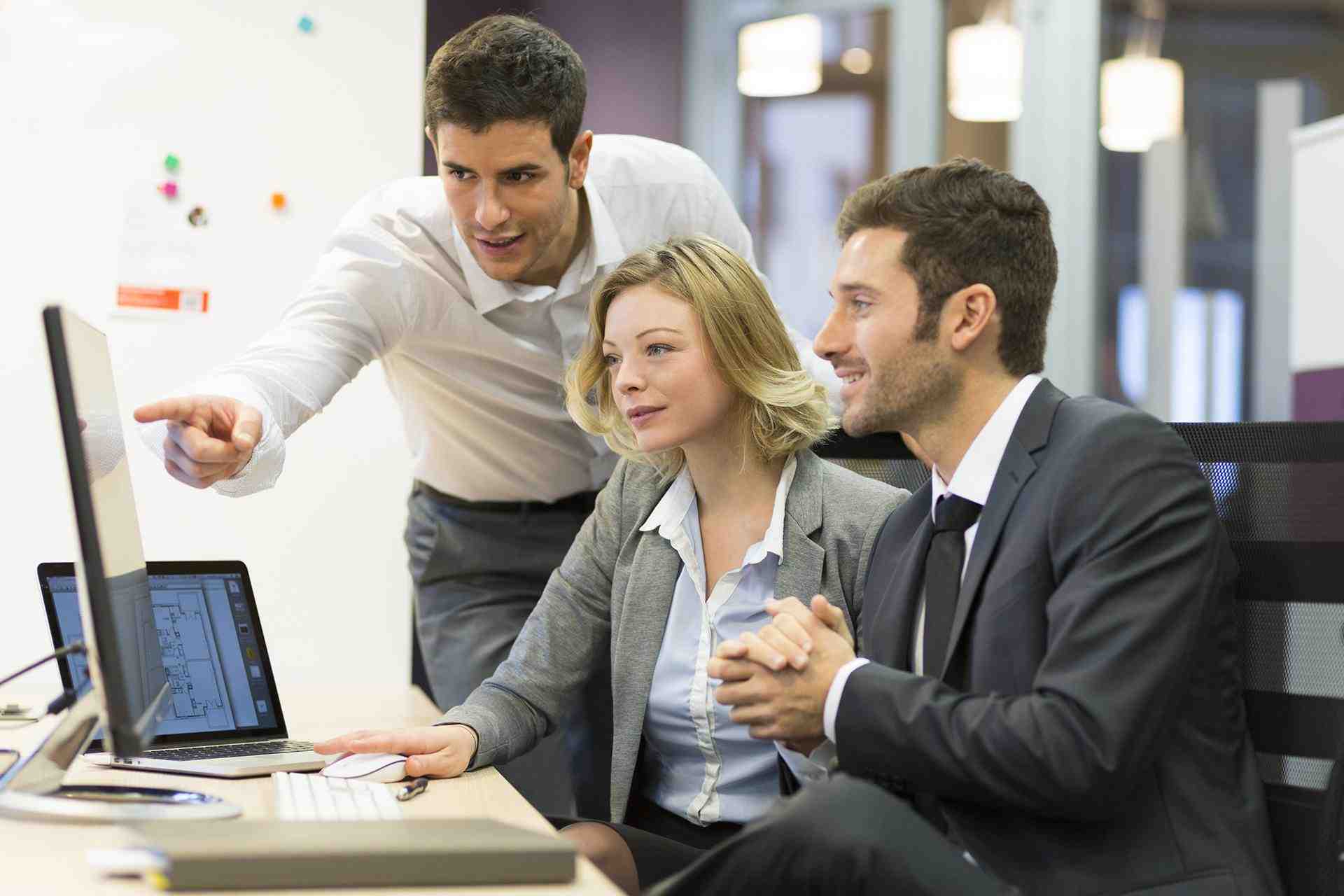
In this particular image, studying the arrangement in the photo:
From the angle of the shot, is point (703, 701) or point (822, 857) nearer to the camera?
point (822, 857)

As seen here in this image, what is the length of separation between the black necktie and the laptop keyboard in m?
0.75

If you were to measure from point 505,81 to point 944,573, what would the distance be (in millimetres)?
1024

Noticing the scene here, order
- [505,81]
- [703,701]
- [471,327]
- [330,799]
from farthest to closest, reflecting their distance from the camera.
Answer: [471,327] → [505,81] → [703,701] → [330,799]

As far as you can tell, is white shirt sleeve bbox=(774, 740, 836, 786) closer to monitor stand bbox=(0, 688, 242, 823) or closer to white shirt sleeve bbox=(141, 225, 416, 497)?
monitor stand bbox=(0, 688, 242, 823)

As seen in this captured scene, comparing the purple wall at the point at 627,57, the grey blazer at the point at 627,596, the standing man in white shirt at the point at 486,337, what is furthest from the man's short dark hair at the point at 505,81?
the purple wall at the point at 627,57

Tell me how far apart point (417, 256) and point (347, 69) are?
1072mm

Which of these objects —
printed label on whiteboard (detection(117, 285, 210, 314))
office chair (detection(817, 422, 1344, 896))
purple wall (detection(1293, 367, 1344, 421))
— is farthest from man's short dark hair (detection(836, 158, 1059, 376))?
purple wall (detection(1293, 367, 1344, 421))

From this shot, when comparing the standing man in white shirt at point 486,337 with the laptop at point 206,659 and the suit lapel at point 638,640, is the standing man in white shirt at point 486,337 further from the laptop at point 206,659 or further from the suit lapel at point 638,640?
the suit lapel at point 638,640

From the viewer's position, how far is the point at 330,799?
142 cm

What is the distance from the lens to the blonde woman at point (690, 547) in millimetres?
1854

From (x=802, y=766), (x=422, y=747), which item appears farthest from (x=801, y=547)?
(x=422, y=747)

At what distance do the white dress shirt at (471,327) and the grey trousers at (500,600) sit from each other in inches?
1.9

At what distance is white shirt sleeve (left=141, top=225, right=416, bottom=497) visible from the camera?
6.37 ft

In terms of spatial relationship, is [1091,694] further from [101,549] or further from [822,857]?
[101,549]
